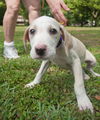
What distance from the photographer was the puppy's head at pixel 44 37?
3107 millimetres

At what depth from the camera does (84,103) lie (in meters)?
3.23

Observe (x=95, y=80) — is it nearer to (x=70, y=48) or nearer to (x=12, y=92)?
(x=70, y=48)

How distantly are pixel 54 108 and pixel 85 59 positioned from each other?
68.4 inches

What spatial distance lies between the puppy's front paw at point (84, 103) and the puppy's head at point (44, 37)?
596 mm

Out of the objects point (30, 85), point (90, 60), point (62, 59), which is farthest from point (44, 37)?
point (90, 60)

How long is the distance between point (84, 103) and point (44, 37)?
83cm

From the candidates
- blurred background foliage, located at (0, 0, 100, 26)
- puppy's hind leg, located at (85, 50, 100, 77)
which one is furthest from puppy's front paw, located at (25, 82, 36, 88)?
blurred background foliage, located at (0, 0, 100, 26)

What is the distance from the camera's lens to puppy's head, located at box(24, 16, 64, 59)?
311 centimetres

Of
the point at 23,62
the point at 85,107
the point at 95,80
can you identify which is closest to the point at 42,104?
the point at 85,107

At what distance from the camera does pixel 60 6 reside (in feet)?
13.5

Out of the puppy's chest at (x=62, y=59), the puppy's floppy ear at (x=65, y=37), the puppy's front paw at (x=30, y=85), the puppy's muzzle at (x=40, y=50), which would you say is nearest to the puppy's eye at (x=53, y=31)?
the puppy's floppy ear at (x=65, y=37)

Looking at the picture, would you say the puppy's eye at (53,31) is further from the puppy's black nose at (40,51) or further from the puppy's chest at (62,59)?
the puppy's chest at (62,59)

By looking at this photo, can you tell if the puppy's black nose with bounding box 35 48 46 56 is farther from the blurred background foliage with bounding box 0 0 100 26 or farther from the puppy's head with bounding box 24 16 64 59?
the blurred background foliage with bounding box 0 0 100 26

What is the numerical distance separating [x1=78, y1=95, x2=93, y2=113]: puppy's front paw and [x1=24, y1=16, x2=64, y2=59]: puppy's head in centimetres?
60
